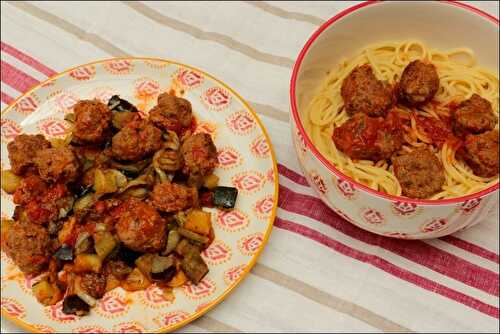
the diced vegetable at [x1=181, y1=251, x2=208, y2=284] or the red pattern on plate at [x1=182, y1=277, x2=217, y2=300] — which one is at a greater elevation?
the diced vegetable at [x1=181, y1=251, x2=208, y2=284]

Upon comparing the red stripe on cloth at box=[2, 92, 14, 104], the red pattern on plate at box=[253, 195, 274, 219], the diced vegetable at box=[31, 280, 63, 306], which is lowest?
the diced vegetable at box=[31, 280, 63, 306]

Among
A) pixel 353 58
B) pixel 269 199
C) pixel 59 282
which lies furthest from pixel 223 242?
pixel 353 58

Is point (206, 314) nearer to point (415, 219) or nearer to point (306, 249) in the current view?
point (306, 249)

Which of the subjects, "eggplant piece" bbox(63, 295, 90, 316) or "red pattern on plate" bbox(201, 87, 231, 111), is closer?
"eggplant piece" bbox(63, 295, 90, 316)

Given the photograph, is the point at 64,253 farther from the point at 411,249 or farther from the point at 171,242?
the point at 411,249

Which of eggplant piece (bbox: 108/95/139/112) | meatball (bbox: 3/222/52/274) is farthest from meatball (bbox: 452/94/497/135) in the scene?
Answer: meatball (bbox: 3/222/52/274)

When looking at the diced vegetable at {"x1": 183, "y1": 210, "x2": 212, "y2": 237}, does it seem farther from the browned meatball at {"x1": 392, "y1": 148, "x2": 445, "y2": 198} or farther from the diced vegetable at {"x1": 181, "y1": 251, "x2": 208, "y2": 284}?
the browned meatball at {"x1": 392, "y1": 148, "x2": 445, "y2": 198}

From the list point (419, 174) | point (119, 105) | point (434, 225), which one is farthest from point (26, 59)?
point (434, 225)
